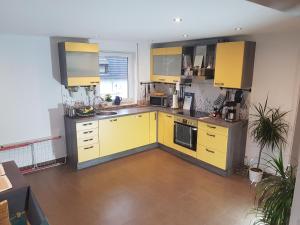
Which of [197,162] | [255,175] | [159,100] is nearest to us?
[255,175]

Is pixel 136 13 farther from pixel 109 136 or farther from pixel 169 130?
pixel 169 130

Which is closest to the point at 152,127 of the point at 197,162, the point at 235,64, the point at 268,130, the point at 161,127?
the point at 161,127

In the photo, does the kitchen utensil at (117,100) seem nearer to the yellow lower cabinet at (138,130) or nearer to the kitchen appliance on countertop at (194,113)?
the yellow lower cabinet at (138,130)

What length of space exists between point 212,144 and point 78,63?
2.69 metres

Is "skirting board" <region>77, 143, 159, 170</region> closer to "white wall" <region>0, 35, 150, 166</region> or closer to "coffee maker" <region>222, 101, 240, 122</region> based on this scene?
"white wall" <region>0, 35, 150, 166</region>

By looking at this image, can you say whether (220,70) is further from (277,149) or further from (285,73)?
(277,149)

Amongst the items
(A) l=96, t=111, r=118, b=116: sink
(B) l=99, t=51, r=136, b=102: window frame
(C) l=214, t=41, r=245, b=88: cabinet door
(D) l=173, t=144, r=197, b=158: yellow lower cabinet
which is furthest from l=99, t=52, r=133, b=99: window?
(C) l=214, t=41, r=245, b=88: cabinet door

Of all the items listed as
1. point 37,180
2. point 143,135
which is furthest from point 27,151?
point 143,135

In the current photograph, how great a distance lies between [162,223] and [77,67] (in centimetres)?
281

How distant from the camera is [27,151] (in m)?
3.88

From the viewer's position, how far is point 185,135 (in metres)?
4.24

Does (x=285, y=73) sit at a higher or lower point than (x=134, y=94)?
higher

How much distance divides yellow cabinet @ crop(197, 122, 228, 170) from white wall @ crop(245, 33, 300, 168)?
79 cm

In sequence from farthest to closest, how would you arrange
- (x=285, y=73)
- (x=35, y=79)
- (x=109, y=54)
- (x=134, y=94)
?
(x=134, y=94)
(x=109, y=54)
(x=35, y=79)
(x=285, y=73)
